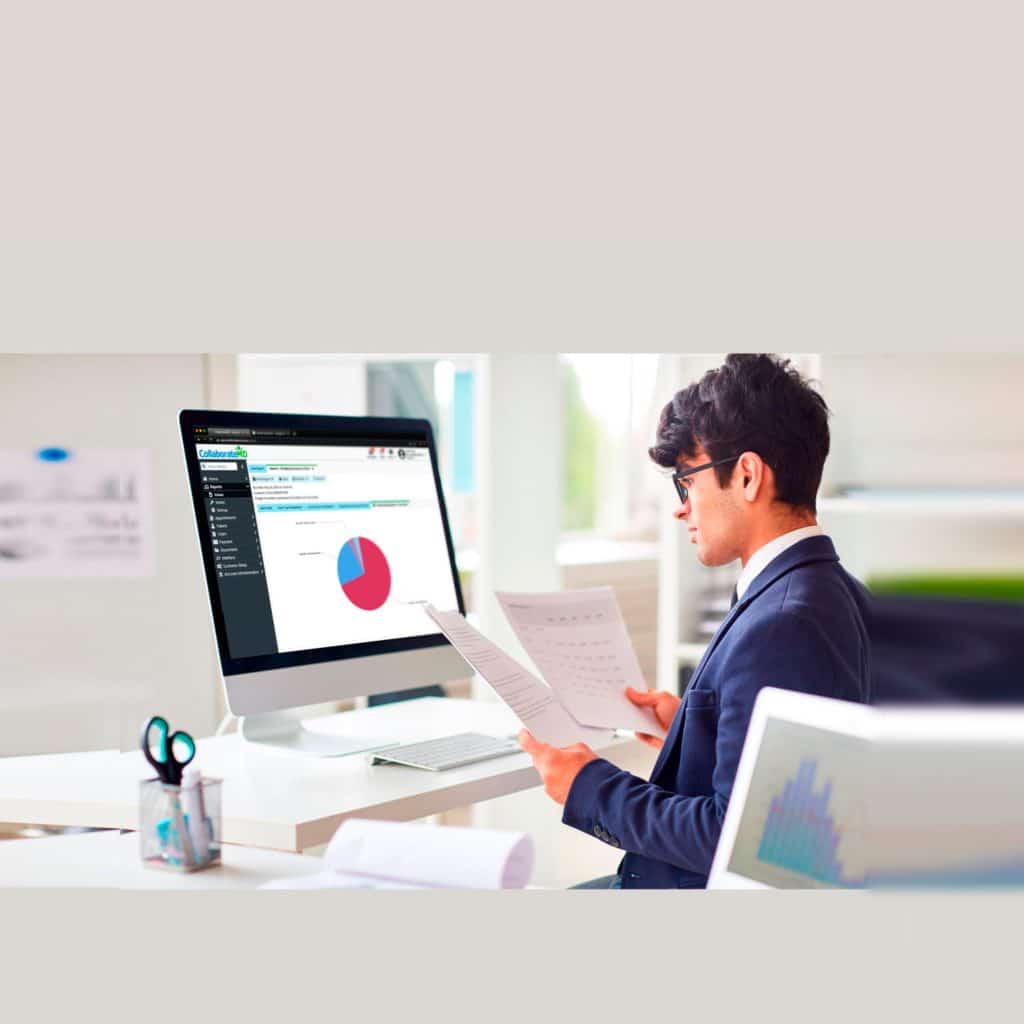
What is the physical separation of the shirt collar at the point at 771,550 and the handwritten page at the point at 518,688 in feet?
0.94

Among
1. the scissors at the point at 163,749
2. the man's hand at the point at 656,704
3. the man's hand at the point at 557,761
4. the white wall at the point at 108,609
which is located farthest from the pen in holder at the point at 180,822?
the white wall at the point at 108,609

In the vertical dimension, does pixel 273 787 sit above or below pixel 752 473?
below

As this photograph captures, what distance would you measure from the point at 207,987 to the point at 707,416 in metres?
0.86

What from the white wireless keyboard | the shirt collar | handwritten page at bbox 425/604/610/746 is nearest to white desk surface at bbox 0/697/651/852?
the white wireless keyboard

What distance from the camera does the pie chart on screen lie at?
1831 millimetres

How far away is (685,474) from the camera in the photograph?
59.7 inches

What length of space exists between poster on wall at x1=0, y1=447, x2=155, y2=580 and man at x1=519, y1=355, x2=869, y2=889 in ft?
4.90

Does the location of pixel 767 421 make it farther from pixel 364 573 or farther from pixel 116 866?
pixel 116 866

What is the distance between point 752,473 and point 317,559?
673mm

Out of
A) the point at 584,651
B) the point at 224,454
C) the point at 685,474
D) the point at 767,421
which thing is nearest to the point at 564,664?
the point at 584,651

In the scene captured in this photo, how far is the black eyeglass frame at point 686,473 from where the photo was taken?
58.6 inches

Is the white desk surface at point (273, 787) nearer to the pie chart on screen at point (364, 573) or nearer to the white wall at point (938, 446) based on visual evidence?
the pie chart on screen at point (364, 573)

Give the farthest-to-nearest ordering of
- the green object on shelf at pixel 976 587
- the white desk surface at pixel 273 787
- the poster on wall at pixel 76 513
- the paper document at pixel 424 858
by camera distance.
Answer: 1. the poster on wall at pixel 76 513
2. the white desk surface at pixel 273 787
3. the green object on shelf at pixel 976 587
4. the paper document at pixel 424 858

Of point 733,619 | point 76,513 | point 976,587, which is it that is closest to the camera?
point 976,587
